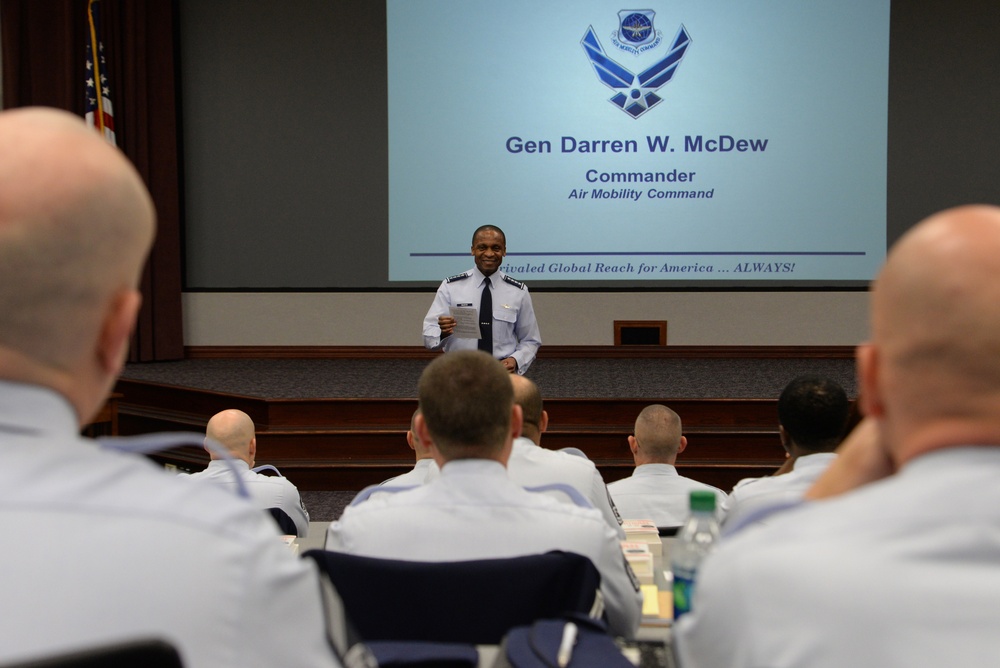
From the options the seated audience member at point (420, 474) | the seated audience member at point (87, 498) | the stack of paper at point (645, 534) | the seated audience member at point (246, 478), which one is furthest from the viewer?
the seated audience member at point (246, 478)

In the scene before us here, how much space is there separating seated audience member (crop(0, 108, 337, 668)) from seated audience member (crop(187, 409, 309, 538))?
78.3 inches

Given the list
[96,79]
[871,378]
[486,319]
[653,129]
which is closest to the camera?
[871,378]

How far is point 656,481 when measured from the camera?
3416 mm

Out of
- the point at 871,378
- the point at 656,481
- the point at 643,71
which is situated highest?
the point at 643,71

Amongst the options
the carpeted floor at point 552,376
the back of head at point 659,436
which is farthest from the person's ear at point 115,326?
the carpeted floor at point 552,376

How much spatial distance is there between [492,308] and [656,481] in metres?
2.40

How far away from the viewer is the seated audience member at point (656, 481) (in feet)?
10.9

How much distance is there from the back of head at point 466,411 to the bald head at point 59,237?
1.04m

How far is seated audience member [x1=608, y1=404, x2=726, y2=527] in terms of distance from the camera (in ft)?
10.9

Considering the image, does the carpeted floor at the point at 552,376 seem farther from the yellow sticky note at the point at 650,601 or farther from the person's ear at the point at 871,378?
the person's ear at the point at 871,378

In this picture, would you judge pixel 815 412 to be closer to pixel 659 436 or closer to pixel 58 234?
pixel 659 436

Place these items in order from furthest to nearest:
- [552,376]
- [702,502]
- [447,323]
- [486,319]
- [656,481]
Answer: [552,376], [486,319], [447,323], [656,481], [702,502]

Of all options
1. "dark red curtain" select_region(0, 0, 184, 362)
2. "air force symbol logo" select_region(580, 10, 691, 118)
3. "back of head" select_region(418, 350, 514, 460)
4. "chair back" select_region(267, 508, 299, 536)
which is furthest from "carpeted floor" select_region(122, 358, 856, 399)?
"back of head" select_region(418, 350, 514, 460)

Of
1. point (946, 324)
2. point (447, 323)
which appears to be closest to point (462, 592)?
point (946, 324)
